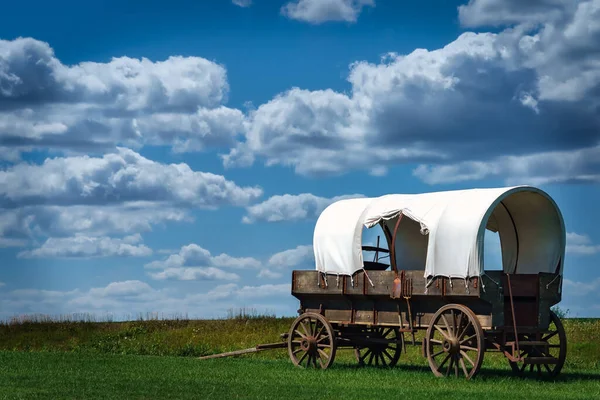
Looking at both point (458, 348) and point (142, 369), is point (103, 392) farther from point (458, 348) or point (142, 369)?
point (458, 348)

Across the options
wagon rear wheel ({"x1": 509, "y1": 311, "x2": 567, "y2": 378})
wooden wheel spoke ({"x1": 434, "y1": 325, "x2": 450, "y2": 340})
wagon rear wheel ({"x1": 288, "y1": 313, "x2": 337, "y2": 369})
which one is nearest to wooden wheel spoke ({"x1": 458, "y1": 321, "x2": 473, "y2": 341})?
wooden wheel spoke ({"x1": 434, "y1": 325, "x2": 450, "y2": 340})

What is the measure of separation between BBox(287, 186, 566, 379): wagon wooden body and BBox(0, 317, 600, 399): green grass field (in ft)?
2.45

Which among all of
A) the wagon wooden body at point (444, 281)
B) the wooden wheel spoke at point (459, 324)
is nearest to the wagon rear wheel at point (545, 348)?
the wagon wooden body at point (444, 281)

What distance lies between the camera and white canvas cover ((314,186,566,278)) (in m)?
17.9

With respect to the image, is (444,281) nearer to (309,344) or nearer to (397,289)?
(397,289)

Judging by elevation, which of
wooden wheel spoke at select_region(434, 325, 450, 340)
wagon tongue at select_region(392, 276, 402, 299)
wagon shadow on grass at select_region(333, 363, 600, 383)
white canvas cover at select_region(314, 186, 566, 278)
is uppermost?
white canvas cover at select_region(314, 186, 566, 278)

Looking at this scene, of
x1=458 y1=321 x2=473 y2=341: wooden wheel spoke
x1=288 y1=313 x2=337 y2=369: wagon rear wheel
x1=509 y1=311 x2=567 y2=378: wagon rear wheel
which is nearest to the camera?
x1=458 y1=321 x2=473 y2=341: wooden wheel spoke

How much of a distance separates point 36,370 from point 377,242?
28.9ft

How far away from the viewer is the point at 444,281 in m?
18.2

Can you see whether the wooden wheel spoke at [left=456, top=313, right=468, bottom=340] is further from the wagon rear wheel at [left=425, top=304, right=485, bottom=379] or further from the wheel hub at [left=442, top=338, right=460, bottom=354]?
the wheel hub at [left=442, top=338, right=460, bottom=354]

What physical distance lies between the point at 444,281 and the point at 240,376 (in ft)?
16.3

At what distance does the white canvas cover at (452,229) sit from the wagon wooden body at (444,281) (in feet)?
0.08

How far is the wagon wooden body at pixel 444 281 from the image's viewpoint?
1781 centimetres

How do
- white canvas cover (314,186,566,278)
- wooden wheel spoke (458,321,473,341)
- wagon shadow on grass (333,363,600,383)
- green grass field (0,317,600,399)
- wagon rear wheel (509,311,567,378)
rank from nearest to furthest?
green grass field (0,317,600,399)
wooden wheel spoke (458,321,473,341)
white canvas cover (314,186,566,278)
wagon rear wheel (509,311,567,378)
wagon shadow on grass (333,363,600,383)
